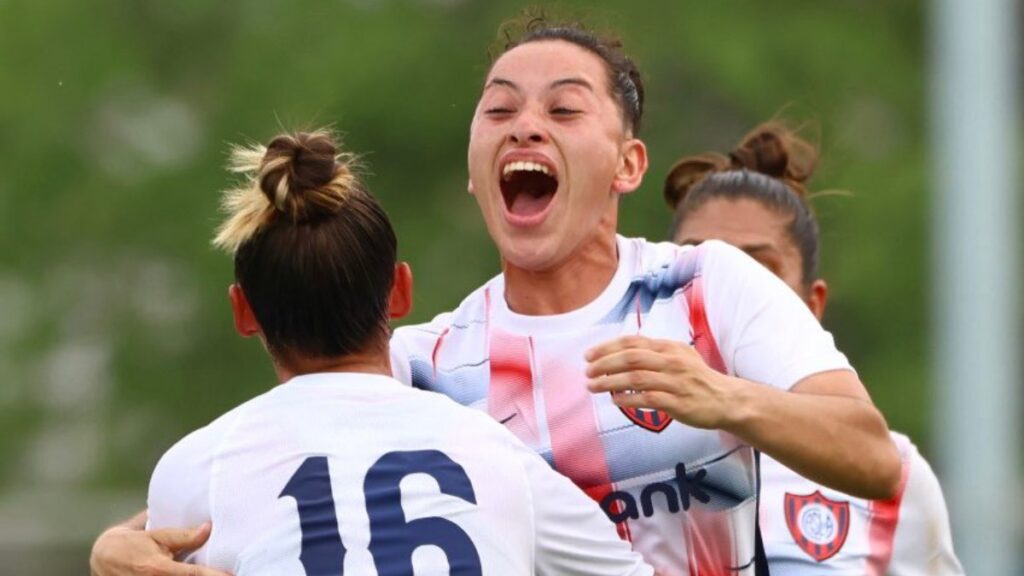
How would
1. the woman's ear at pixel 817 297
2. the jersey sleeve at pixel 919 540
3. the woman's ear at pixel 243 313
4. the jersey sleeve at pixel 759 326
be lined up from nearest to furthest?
the woman's ear at pixel 243 313
the jersey sleeve at pixel 759 326
the jersey sleeve at pixel 919 540
the woman's ear at pixel 817 297

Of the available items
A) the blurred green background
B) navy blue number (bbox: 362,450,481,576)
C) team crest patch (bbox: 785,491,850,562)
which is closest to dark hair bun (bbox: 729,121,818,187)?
team crest patch (bbox: 785,491,850,562)

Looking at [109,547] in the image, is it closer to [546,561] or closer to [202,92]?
[546,561]

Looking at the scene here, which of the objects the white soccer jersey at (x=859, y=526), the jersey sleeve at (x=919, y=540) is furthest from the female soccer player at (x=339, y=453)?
the jersey sleeve at (x=919, y=540)

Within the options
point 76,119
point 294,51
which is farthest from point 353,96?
point 76,119

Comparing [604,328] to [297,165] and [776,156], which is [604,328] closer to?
[297,165]

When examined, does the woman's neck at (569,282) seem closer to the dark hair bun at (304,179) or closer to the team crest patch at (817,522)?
the dark hair bun at (304,179)

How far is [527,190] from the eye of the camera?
497cm

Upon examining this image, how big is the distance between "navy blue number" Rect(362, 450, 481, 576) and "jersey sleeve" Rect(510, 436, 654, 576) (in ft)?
0.48

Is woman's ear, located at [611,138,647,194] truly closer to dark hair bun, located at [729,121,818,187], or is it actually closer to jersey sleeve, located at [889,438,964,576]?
jersey sleeve, located at [889,438,964,576]

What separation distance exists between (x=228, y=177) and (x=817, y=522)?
34.4 feet

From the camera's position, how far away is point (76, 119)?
15883mm

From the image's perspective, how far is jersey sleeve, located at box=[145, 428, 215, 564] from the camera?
4.15 metres

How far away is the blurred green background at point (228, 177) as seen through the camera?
1545cm

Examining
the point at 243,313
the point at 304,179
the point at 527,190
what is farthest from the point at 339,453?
the point at 527,190
